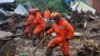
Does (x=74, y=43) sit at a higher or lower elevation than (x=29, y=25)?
lower

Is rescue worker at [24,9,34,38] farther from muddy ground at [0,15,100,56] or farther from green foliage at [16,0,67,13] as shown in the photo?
green foliage at [16,0,67,13]

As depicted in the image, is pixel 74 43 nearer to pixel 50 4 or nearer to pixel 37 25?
pixel 37 25

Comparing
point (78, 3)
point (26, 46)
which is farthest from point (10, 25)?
point (78, 3)

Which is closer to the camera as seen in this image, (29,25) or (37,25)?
(37,25)

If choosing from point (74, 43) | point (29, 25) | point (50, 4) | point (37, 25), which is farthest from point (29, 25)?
point (50, 4)

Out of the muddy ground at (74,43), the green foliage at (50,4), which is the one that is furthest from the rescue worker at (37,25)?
the green foliage at (50,4)

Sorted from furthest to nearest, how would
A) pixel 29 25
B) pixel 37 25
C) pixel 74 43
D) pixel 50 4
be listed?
pixel 50 4
pixel 74 43
pixel 29 25
pixel 37 25

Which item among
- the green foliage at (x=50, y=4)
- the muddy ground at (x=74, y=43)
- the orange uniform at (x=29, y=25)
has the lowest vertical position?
the green foliage at (x=50, y=4)

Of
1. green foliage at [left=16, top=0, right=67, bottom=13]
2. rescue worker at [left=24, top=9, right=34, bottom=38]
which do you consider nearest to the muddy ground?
rescue worker at [left=24, top=9, right=34, bottom=38]

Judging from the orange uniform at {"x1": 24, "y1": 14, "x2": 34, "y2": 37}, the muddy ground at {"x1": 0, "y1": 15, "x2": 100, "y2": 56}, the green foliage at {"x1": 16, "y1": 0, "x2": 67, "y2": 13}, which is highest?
the orange uniform at {"x1": 24, "y1": 14, "x2": 34, "y2": 37}

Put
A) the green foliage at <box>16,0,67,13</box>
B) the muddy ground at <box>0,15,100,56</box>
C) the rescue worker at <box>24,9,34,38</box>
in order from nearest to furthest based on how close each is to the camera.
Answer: the muddy ground at <box>0,15,100,56</box> < the rescue worker at <box>24,9,34,38</box> < the green foliage at <box>16,0,67,13</box>

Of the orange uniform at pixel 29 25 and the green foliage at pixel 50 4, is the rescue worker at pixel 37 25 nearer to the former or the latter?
the orange uniform at pixel 29 25

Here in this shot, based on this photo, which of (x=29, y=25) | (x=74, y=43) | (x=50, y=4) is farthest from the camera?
(x=50, y=4)

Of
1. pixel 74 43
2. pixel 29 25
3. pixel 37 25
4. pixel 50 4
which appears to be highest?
pixel 37 25
